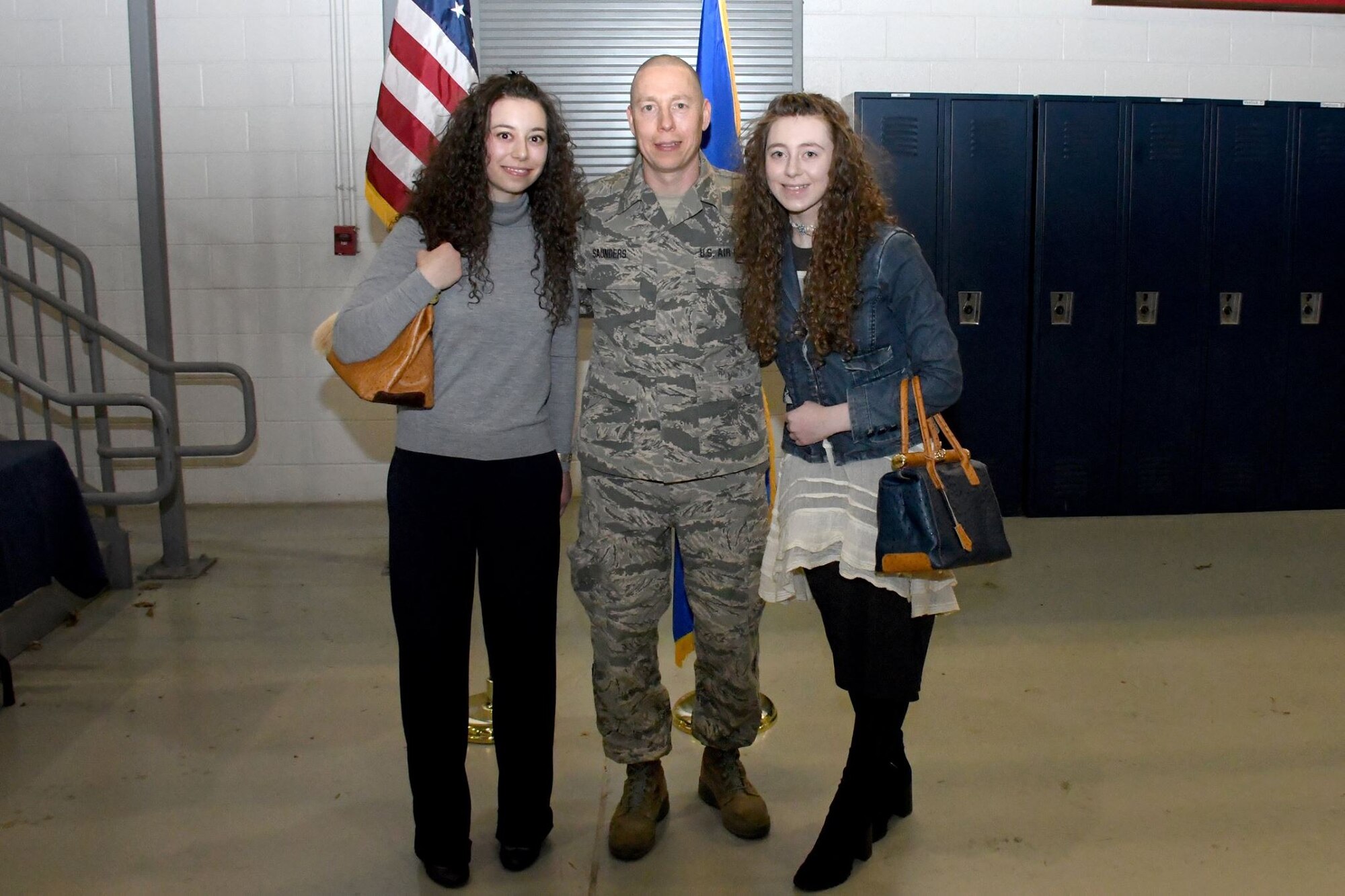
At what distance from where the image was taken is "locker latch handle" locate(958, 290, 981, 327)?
511 centimetres

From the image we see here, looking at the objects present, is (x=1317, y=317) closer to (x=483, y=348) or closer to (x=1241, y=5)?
(x=1241, y=5)

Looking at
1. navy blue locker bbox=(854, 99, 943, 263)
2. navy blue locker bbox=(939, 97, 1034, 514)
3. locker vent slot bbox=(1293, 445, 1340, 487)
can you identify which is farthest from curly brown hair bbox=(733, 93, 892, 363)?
locker vent slot bbox=(1293, 445, 1340, 487)

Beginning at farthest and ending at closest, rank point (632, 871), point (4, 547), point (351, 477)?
point (351, 477)
point (4, 547)
point (632, 871)

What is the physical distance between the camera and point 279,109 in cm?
530

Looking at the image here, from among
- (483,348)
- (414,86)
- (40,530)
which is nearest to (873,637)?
(483,348)

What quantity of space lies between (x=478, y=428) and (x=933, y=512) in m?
0.80

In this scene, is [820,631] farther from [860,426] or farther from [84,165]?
[84,165]

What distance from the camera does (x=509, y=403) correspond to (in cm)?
201

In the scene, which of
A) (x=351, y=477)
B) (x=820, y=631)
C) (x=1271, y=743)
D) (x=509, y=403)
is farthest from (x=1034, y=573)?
(x=351, y=477)

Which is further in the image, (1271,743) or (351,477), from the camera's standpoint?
(351,477)

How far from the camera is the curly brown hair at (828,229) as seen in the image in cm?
189

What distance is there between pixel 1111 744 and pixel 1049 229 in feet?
9.80

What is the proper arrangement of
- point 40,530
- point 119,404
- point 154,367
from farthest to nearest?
point 154,367 < point 119,404 < point 40,530

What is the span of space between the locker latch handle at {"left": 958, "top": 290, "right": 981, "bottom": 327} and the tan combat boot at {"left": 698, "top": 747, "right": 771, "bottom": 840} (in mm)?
3201
